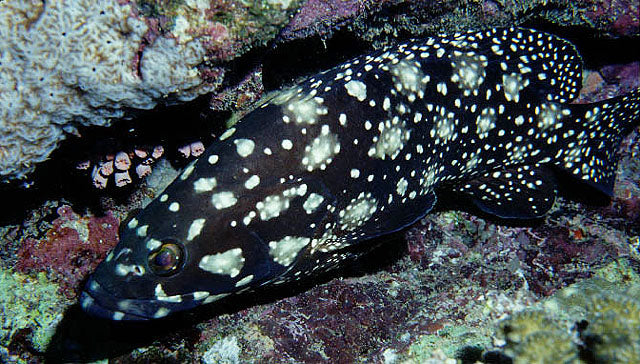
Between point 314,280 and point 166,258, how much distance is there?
1.75 metres

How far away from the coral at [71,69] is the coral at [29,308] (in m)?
1.64

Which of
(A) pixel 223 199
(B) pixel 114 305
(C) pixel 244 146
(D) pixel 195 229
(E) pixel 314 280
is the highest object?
(C) pixel 244 146

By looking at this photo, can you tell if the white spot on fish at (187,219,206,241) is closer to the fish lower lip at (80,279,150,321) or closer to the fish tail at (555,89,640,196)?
the fish lower lip at (80,279,150,321)

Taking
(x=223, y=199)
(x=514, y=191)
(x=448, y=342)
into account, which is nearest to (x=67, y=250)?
(x=223, y=199)

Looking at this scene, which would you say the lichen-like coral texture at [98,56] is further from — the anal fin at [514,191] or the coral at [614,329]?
the coral at [614,329]

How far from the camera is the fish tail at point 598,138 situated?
4.71 metres

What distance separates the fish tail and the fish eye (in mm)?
4567

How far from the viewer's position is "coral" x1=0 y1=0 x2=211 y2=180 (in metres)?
2.95

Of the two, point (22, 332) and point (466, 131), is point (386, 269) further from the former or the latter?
point (22, 332)

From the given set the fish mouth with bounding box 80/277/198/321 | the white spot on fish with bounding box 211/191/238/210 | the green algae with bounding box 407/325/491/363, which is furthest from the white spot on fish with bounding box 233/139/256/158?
the green algae with bounding box 407/325/491/363

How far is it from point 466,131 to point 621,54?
3.35 metres

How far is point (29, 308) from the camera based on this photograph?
4191 mm

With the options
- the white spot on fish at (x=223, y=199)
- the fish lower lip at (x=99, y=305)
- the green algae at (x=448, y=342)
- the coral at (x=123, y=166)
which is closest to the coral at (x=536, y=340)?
the green algae at (x=448, y=342)

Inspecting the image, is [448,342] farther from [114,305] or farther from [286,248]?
[114,305]
